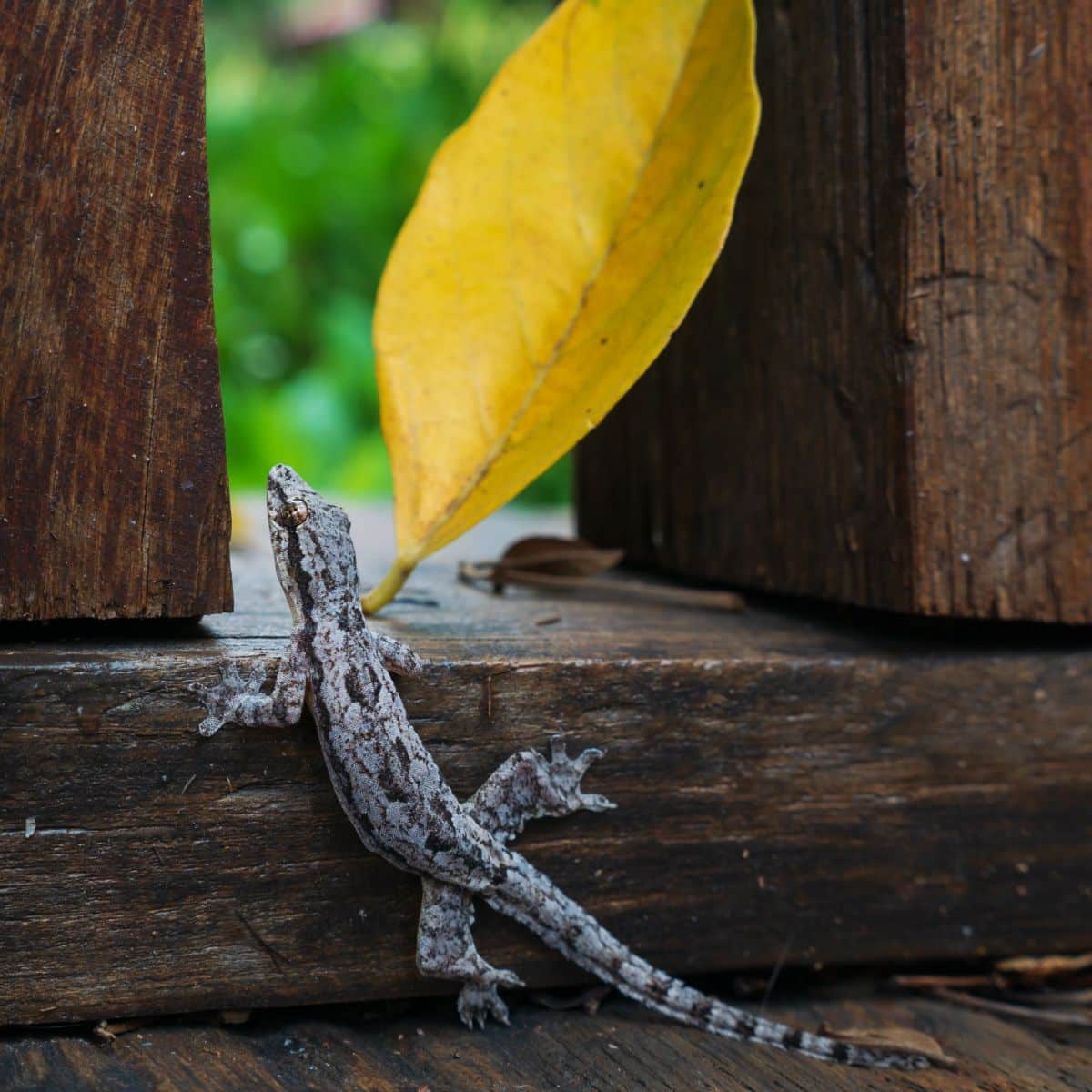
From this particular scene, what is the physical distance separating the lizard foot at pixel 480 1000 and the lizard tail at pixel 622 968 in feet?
0.36

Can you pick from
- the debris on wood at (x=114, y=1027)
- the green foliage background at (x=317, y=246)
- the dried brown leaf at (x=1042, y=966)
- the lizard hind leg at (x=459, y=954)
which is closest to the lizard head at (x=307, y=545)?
the lizard hind leg at (x=459, y=954)

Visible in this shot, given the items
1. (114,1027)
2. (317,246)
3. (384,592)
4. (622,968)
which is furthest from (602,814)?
(317,246)

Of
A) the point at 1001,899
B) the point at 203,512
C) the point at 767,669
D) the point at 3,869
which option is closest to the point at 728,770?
the point at 767,669

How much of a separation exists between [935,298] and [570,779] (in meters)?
1.13

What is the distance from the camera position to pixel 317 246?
7.69 meters

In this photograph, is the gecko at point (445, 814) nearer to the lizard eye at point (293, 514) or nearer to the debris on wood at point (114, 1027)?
the lizard eye at point (293, 514)

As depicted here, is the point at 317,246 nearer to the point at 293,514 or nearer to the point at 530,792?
the point at 293,514

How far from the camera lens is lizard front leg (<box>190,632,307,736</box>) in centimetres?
185

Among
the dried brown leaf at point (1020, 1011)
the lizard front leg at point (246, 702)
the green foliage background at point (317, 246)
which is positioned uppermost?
the green foliage background at point (317, 246)

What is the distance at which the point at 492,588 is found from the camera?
2.86 metres

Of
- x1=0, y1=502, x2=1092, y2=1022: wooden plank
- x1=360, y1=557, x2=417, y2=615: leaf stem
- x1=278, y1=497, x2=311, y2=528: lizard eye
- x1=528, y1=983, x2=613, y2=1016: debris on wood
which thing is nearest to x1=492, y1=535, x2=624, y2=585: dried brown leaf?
x1=0, y1=502, x2=1092, y2=1022: wooden plank

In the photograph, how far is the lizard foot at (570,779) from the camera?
1949 mm

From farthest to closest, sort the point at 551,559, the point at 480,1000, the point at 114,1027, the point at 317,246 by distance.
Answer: the point at 317,246 < the point at 551,559 < the point at 480,1000 < the point at 114,1027

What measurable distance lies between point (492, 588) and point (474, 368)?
0.80m
